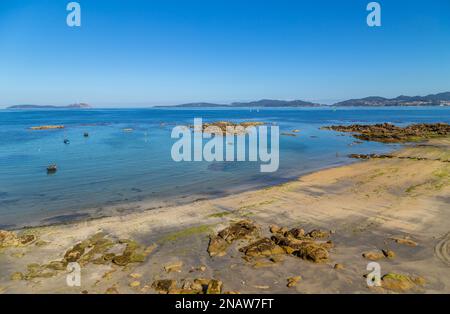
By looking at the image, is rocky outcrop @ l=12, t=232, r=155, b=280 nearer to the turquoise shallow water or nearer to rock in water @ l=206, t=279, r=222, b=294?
rock in water @ l=206, t=279, r=222, b=294

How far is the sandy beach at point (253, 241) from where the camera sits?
41.0 feet

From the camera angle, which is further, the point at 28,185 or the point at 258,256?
the point at 28,185

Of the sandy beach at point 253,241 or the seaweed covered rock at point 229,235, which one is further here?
the seaweed covered rock at point 229,235

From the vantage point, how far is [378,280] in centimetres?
1232

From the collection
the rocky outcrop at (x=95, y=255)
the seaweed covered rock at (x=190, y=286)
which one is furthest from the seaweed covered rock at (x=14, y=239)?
the seaweed covered rock at (x=190, y=286)

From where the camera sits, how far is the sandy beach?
12.5 metres

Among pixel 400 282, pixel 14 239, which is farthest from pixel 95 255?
pixel 400 282

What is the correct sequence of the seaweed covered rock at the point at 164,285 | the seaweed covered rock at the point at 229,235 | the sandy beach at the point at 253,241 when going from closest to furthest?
the seaweed covered rock at the point at 164,285 < the sandy beach at the point at 253,241 < the seaweed covered rock at the point at 229,235

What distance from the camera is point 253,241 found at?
16.4 meters

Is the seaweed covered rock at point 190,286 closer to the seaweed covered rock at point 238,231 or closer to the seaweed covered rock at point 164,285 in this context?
the seaweed covered rock at point 164,285

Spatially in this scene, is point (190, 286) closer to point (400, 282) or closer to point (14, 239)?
point (400, 282)
